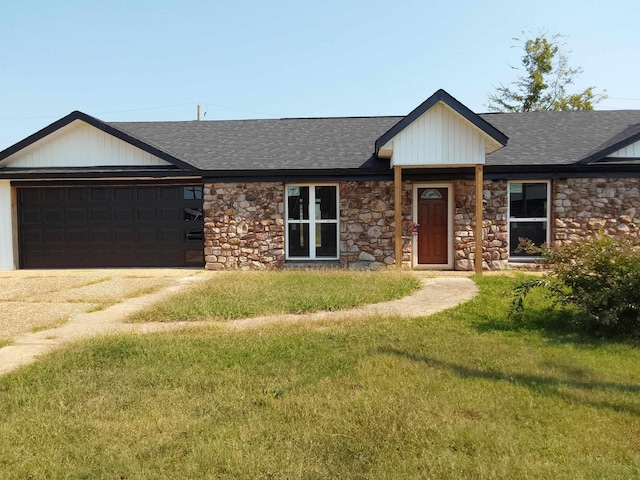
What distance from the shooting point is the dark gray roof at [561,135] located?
12555 millimetres

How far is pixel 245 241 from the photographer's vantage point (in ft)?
42.9

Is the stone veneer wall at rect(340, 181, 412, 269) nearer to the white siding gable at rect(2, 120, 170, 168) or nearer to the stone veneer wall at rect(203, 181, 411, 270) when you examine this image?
the stone veneer wall at rect(203, 181, 411, 270)

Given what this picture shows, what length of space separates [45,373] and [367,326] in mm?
3701

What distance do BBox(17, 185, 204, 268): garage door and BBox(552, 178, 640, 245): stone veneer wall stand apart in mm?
9807

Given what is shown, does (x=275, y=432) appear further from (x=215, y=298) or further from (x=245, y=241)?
(x=245, y=241)

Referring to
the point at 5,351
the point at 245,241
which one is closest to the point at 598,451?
the point at 5,351

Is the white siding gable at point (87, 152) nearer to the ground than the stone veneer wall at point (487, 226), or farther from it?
farther from it

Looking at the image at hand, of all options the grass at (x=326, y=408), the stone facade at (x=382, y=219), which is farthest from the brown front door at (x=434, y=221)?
the grass at (x=326, y=408)

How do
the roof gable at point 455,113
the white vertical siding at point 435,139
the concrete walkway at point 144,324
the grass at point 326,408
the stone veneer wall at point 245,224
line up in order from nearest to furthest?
the grass at point 326,408
the concrete walkway at point 144,324
the roof gable at point 455,113
the white vertical siding at point 435,139
the stone veneer wall at point 245,224

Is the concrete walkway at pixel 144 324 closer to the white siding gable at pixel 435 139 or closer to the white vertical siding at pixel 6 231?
the white siding gable at pixel 435 139

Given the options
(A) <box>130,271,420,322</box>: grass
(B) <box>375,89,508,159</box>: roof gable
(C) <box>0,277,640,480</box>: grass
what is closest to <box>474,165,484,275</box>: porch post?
(B) <box>375,89,508,159</box>: roof gable

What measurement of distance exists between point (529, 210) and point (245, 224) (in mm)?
7745

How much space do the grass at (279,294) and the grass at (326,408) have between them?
1.48 m

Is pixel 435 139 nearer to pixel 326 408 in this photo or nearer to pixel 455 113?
pixel 455 113
